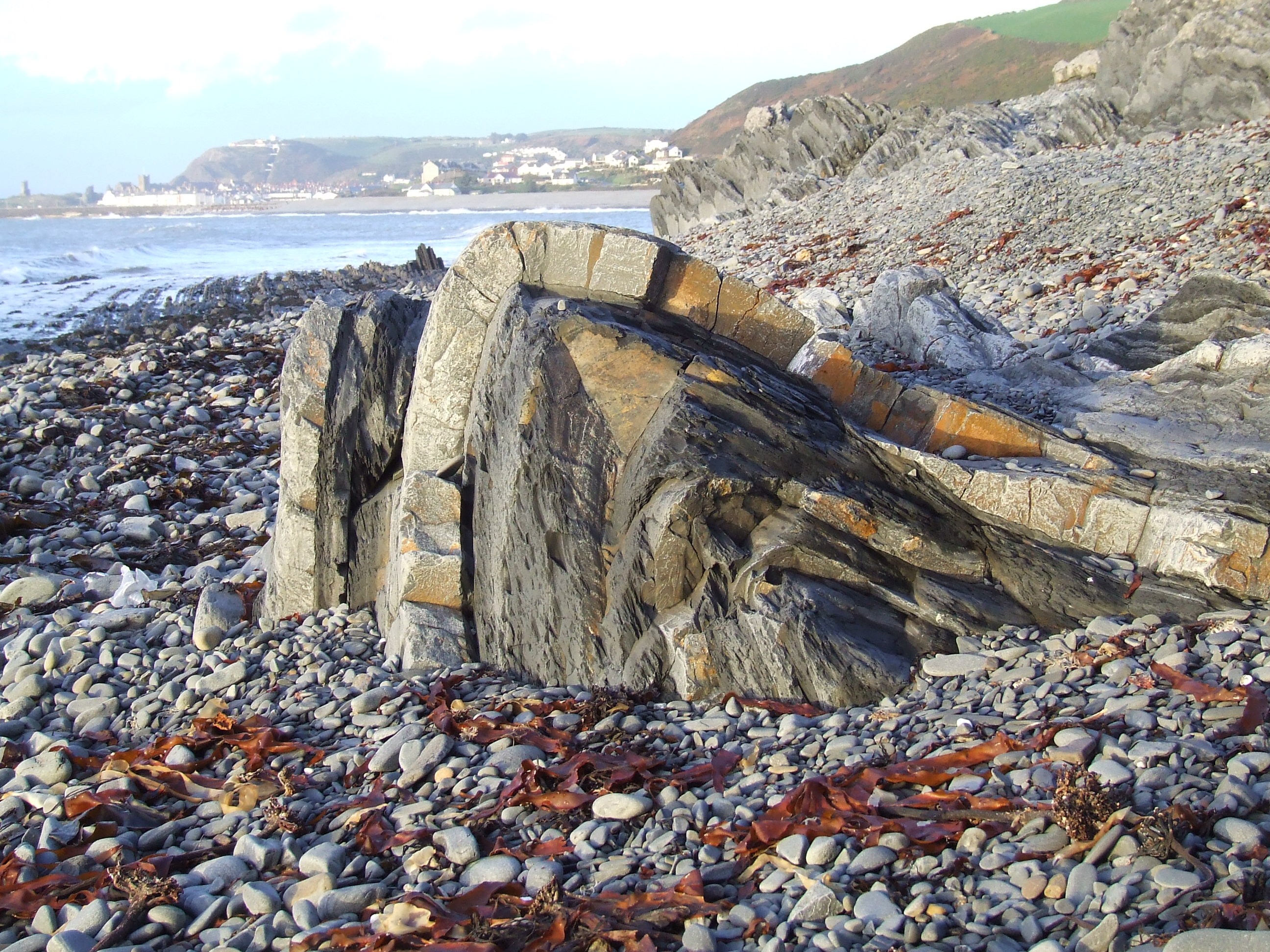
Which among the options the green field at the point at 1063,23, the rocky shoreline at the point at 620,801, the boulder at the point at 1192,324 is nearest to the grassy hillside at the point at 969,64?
the green field at the point at 1063,23

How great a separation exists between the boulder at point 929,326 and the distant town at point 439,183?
93069 millimetres

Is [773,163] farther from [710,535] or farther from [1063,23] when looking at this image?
[1063,23]

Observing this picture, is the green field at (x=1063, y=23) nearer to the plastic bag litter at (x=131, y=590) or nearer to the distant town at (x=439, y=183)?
the distant town at (x=439, y=183)

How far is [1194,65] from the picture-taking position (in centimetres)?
2234

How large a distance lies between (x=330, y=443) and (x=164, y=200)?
148813 mm

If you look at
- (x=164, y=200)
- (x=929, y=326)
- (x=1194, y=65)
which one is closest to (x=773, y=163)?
(x=1194, y=65)

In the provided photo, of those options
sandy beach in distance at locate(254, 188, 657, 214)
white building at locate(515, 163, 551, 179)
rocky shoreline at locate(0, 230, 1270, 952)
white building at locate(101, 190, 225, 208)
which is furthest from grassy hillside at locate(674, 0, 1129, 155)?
white building at locate(101, 190, 225, 208)

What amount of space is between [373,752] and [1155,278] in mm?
11128

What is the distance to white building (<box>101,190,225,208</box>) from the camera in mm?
123938

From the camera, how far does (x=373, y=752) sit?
4.30 meters

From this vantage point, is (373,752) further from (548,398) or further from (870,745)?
(870,745)

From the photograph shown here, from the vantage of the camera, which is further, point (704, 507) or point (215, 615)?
point (215, 615)

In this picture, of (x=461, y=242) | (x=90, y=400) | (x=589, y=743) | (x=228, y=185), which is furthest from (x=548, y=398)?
(x=228, y=185)

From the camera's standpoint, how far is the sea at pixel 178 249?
27422 mm
